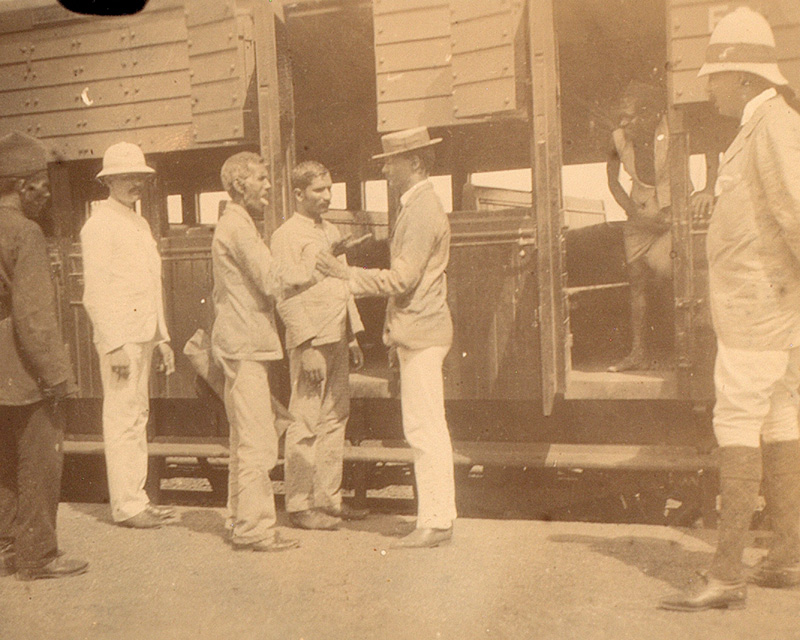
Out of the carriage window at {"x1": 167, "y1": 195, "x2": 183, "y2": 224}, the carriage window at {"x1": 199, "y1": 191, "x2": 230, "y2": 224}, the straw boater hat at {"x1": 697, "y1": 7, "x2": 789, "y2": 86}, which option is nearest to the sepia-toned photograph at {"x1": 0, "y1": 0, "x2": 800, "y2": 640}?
the straw boater hat at {"x1": 697, "y1": 7, "x2": 789, "y2": 86}

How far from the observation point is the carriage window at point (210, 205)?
744 centimetres

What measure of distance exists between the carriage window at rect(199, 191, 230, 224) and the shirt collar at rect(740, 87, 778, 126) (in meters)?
4.43

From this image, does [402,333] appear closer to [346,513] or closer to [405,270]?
[405,270]

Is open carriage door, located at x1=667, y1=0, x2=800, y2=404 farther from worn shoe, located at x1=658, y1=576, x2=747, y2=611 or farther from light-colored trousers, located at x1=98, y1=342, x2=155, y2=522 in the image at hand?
light-colored trousers, located at x1=98, y1=342, x2=155, y2=522

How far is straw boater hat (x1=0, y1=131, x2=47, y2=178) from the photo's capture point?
432 centimetres

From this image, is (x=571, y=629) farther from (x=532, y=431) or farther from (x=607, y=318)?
(x=607, y=318)

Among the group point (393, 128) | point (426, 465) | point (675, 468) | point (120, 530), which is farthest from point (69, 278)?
point (675, 468)

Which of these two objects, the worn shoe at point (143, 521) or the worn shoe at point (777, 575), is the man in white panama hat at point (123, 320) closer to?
the worn shoe at point (143, 521)

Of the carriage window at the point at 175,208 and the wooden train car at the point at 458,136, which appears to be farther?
the carriage window at the point at 175,208

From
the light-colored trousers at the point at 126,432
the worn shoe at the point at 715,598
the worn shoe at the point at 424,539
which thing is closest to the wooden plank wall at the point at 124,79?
the light-colored trousers at the point at 126,432

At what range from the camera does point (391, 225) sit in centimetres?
577

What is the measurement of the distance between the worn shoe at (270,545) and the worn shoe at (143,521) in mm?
715

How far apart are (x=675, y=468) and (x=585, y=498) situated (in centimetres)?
75

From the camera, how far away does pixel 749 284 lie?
12.0 ft
